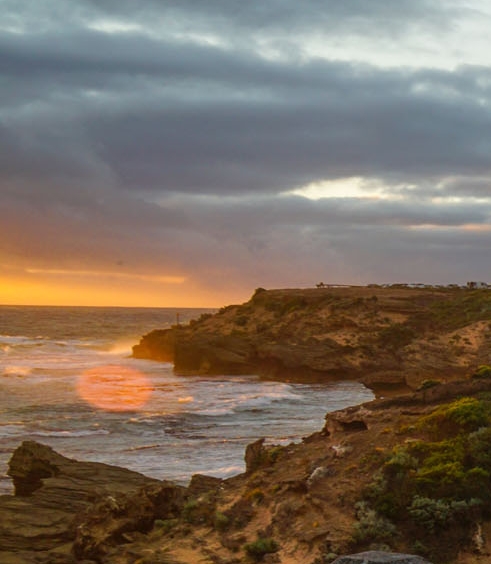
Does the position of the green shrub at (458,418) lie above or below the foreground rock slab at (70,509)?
above

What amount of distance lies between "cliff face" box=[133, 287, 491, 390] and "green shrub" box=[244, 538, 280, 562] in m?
38.5

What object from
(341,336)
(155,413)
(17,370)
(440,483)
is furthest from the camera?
(17,370)

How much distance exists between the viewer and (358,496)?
17.2 meters

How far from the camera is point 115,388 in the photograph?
59688 mm

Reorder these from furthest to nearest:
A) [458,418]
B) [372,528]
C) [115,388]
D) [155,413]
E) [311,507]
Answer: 1. [115,388]
2. [155,413]
3. [458,418]
4. [311,507]
5. [372,528]

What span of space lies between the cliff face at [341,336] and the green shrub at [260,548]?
38.5 meters

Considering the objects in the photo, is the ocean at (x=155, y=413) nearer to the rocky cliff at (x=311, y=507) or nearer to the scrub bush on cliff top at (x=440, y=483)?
the rocky cliff at (x=311, y=507)

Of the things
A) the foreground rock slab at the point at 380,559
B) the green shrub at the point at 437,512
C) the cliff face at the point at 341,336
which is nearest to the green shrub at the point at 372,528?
the green shrub at the point at 437,512

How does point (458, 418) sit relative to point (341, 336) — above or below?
above

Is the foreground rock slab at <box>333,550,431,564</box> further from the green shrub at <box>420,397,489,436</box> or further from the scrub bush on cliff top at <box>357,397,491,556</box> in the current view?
the green shrub at <box>420,397,489,436</box>

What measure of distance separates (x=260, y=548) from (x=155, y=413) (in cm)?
3054

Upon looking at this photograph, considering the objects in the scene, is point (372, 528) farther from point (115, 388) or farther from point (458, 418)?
point (115, 388)

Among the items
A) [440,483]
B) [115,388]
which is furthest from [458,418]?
[115,388]

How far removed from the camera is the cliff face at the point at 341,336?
65406 mm
